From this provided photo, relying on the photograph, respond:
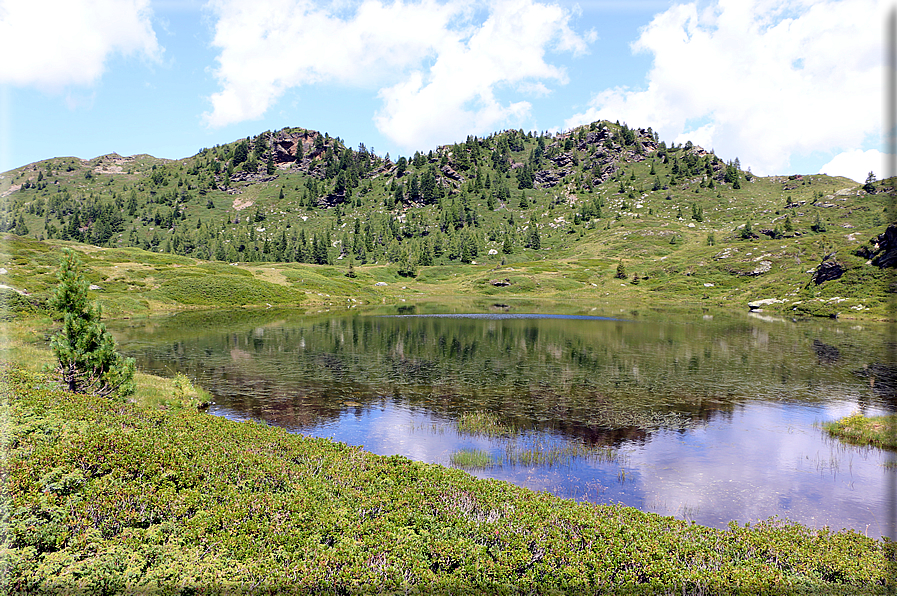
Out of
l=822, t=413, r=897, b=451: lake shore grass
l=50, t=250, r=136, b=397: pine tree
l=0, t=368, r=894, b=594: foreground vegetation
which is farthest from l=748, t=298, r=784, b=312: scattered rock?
l=50, t=250, r=136, b=397: pine tree

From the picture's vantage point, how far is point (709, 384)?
1977 inches

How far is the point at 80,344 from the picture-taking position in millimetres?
28578

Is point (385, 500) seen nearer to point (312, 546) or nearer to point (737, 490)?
point (312, 546)

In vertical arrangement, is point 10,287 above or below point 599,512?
above

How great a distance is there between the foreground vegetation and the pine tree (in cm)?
972

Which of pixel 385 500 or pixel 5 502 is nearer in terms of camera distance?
pixel 5 502

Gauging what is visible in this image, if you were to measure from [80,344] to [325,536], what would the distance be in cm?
2462

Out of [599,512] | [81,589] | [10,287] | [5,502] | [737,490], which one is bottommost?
[737,490]

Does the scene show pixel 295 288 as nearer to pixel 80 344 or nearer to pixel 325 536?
pixel 80 344

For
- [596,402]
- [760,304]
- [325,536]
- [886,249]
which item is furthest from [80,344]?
[886,249]

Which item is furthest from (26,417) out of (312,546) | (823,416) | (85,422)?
(823,416)

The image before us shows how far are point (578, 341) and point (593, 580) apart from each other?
228 feet

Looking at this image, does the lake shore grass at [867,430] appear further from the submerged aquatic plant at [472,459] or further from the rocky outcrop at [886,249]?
the rocky outcrop at [886,249]

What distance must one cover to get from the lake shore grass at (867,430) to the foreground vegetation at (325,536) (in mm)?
21002
